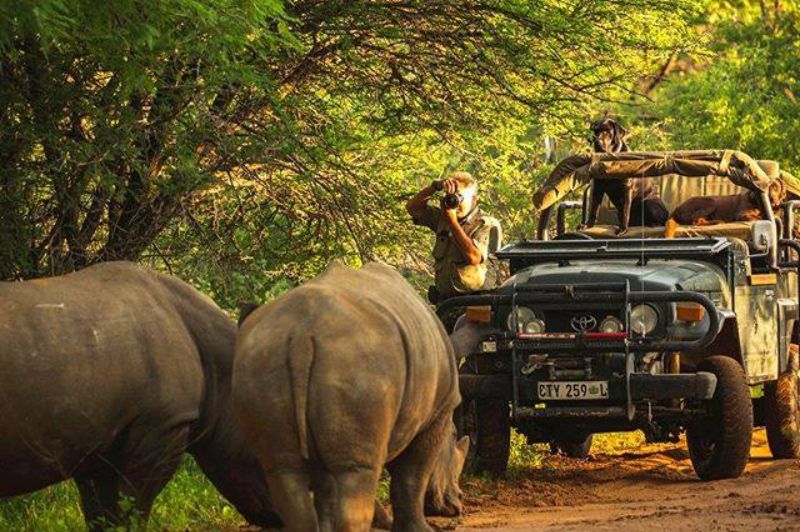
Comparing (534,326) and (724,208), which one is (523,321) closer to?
(534,326)

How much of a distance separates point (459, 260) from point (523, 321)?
1220mm

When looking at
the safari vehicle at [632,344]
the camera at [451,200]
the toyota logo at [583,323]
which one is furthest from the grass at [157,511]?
the camera at [451,200]

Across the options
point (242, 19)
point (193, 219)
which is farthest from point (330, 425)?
point (193, 219)

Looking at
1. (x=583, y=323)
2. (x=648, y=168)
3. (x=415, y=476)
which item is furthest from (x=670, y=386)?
(x=415, y=476)

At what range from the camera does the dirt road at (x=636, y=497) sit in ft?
32.5

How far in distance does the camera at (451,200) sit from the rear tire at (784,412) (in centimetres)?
271

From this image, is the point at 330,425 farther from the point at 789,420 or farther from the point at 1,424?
the point at 789,420

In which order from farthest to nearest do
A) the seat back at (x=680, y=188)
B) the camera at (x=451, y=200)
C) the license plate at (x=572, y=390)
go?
the seat back at (x=680, y=188) < the camera at (x=451, y=200) < the license plate at (x=572, y=390)

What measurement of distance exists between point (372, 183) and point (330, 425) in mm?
8541

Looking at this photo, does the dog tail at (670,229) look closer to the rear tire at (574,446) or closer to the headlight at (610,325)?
the rear tire at (574,446)

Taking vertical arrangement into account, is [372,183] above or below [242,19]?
below

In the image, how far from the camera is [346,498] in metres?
7.78

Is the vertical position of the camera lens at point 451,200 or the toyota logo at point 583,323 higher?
the camera lens at point 451,200

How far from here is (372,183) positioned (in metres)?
16.2
